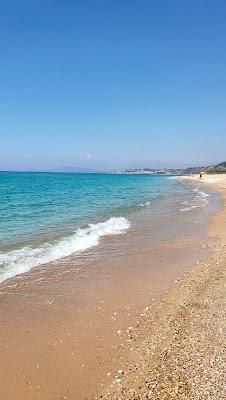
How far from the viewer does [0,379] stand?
626 cm

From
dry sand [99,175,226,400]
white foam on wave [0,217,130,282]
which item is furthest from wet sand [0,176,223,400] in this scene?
white foam on wave [0,217,130,282]

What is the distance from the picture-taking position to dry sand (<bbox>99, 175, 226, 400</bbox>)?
226 inches

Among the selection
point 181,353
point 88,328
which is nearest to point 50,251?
point 88,328

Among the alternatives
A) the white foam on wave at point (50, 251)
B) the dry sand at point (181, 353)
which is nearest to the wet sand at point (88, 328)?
the dry sand at point (181, 353)

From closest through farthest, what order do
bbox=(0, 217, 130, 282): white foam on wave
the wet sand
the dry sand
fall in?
the dry sand → the wet sand → bbox=(0, 217, 130, 282): white foam on wave

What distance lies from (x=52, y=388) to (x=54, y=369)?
528mm

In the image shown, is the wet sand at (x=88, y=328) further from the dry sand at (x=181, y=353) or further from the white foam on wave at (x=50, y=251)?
the white foam on wave at (x=50, y=251)

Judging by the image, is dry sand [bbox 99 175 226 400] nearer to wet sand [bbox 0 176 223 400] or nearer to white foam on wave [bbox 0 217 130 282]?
wet sand [bbox 0 176 223 400]

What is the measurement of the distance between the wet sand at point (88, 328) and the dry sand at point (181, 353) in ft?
0.10

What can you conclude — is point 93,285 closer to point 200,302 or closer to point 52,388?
point 200,302

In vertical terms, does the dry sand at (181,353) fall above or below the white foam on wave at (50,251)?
below

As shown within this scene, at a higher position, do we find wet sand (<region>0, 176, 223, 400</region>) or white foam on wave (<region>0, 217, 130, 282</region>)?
white foam on wave (<region>0, 217, 130, 282</region>)

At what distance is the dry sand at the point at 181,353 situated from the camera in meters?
5.74

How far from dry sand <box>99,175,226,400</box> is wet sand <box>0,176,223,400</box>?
0.10 feet
